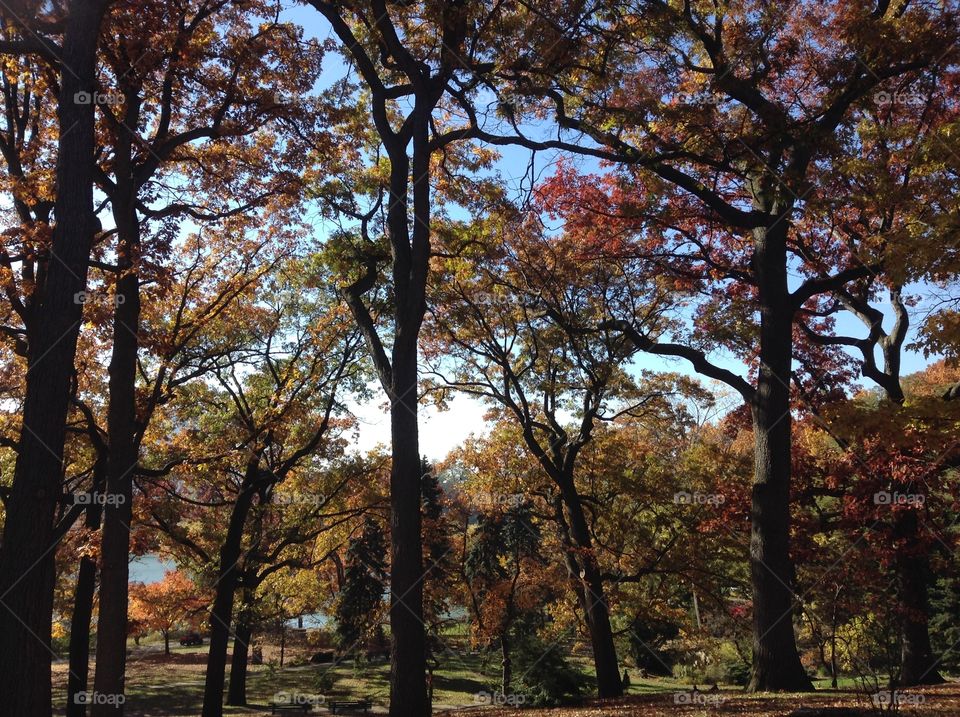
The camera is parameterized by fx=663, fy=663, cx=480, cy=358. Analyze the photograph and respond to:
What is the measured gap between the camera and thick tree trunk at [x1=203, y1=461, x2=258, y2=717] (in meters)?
14.0

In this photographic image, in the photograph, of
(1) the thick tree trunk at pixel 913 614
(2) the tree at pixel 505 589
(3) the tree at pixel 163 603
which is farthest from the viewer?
(3) the tree at pixel 163 603

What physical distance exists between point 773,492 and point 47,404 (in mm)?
9533

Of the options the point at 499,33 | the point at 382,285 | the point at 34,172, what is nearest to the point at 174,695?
the point at 382,285

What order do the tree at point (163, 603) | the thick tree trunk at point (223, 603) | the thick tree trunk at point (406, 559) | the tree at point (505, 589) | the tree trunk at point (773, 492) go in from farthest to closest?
the tree at point (163, 603)
the tree at point (505, 589)
the thick tree trunk at point (223, 603)
the tree trunk at point (773, 492)
the thick tree trunk at point (406, 559)

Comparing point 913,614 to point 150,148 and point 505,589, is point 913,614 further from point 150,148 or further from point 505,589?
point 150,148

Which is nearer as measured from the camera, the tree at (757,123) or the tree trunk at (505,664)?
the tree at (757,123)

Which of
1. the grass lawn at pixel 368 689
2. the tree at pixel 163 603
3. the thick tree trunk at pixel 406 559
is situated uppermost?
the thick tree trunk at pixel 406 559

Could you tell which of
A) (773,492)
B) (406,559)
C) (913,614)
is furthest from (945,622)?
(406,559)

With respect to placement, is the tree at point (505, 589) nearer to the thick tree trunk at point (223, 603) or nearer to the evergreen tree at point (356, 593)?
the thick tree trunk at point (223, 603)

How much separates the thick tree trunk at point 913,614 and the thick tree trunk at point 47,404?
Result: 44.3 ft

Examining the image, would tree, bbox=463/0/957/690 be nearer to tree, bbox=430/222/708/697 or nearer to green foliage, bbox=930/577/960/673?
tree, bbox=430/222/708/697

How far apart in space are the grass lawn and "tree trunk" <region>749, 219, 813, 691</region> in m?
0.64

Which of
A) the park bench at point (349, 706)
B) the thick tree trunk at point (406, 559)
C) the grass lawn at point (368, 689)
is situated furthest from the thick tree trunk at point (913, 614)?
the park bench at point (349, 706)

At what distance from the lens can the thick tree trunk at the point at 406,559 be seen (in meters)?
7.32
